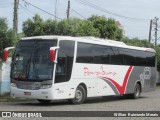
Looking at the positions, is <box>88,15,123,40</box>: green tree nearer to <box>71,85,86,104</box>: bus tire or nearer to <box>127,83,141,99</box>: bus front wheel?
<box>127,83,141,99</box>: bus front wheel

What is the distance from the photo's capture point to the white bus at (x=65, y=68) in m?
19.9

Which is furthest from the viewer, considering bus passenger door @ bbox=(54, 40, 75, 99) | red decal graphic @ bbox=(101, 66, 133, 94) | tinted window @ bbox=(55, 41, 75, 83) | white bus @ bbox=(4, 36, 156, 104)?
red decal graphic @ bbox=(101, 66, 133, 94)

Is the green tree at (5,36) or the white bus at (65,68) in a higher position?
the green tree at (5,36)

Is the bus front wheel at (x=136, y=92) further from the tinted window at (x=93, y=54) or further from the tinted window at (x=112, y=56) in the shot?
the tinted window at (x=93, y=54)

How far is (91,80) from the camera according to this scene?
22859 mm

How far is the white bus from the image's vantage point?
65.4 feet

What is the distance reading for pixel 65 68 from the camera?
20.7 m

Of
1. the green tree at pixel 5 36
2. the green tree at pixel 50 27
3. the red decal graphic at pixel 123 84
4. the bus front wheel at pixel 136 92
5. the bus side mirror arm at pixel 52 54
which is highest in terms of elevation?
the green tree at pixel 50 27

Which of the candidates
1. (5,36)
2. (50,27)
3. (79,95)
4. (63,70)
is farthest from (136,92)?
(5,36)

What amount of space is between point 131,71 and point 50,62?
28.0 feet

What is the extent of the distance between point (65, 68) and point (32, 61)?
155 centimetres

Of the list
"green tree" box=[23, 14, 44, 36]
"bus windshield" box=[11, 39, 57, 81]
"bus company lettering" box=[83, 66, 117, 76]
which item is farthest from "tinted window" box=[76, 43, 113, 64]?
"green tree" box=[23, 14, 44, 36]

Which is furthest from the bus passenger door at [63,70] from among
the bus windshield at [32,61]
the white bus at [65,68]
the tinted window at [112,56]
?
the tinted window at [112,56]

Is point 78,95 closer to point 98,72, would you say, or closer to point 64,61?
point 64,61
